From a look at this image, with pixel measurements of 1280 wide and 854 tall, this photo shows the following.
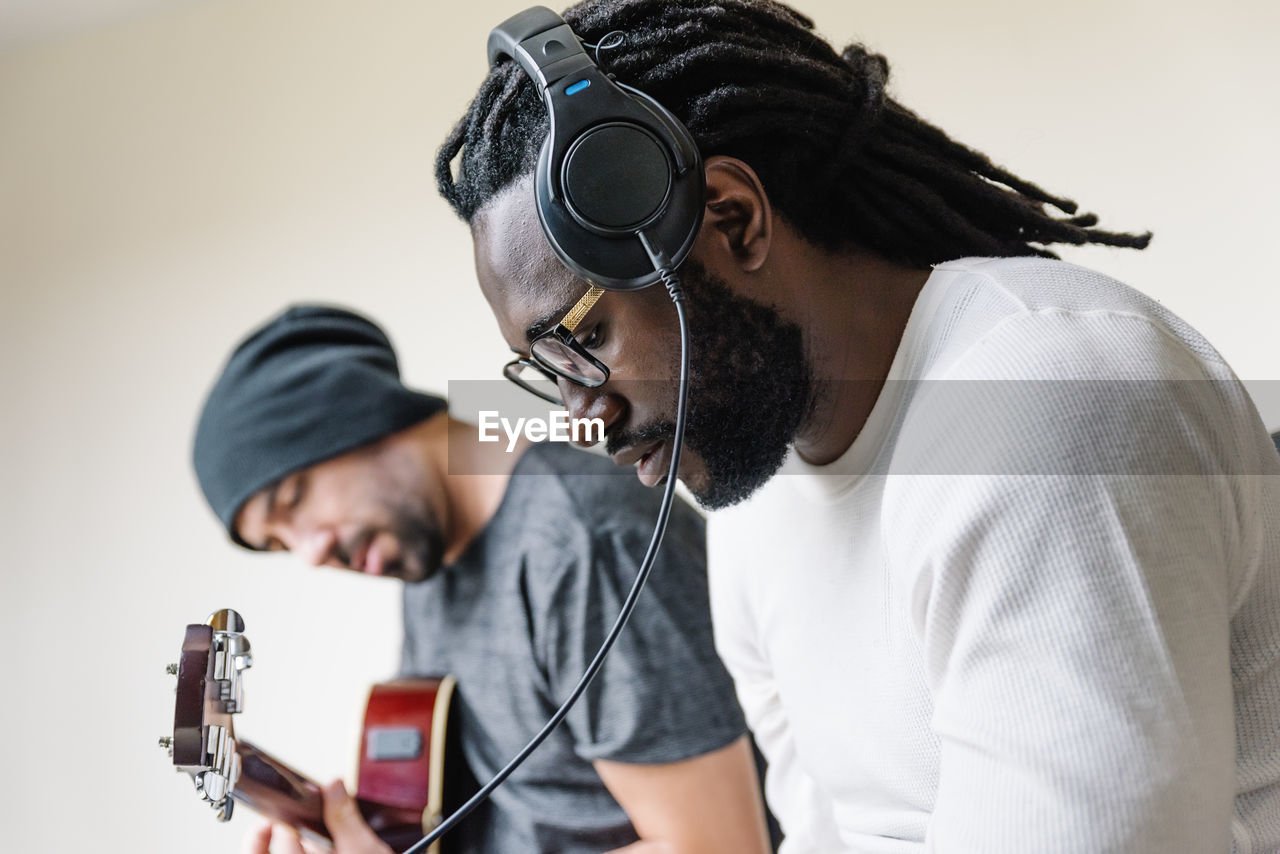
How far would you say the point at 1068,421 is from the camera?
59cm

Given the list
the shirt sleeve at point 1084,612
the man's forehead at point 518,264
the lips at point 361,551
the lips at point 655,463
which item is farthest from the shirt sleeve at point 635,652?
the shirt sleeve at point 1084,612

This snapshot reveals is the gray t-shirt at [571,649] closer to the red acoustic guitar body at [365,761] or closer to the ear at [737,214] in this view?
the red acoustic guitar body at [365,761]

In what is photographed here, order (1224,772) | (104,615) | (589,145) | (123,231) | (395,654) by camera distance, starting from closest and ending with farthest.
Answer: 1. (1224,772)
2. (589,145)
3. (395,654)
4. (104,615)
5. (123,231)

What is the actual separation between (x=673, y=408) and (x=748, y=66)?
264 mm

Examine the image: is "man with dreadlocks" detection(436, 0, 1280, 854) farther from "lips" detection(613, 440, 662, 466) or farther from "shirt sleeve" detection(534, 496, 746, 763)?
"shirt sleeve" detection(534, 496, 746, 763)

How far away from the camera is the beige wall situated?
1.24m

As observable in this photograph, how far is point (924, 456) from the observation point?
665 mm

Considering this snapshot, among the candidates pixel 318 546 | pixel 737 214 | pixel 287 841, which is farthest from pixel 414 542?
pixel 737 214

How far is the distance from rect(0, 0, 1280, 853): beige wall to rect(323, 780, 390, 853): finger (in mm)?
89

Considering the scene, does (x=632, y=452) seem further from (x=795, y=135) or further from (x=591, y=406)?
(x=795, y=135)

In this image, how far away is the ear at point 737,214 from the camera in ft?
2.54

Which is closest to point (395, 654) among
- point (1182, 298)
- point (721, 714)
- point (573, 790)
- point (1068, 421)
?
point (573, 790)

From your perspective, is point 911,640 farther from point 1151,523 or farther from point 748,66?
point 748,66

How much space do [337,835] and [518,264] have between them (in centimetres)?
74
